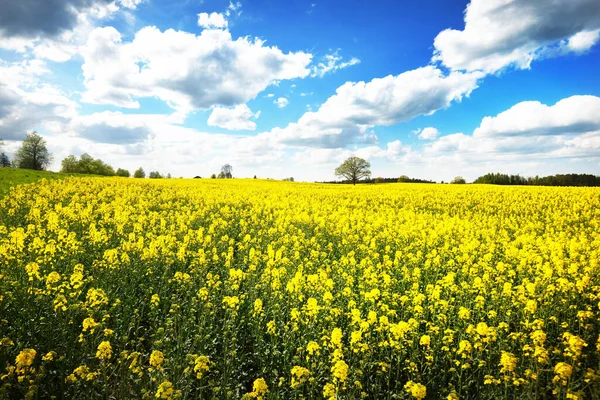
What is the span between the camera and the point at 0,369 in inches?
176

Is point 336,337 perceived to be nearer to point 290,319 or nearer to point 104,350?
point 290,319

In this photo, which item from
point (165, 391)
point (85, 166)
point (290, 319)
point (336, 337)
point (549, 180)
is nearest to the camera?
point (165, 391)

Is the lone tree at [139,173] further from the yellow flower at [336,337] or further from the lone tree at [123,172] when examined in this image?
the yellow flower at [336,337]

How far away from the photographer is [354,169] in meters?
77.4

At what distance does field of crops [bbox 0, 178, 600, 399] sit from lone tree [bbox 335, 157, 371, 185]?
62996 millimetres

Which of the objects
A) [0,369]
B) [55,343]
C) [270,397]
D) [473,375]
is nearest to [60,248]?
[55,343]

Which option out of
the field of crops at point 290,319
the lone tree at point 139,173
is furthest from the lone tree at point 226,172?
the field of crops at point 290,319

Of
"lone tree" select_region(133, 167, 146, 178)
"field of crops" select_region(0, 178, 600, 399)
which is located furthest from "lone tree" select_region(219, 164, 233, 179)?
"field of crops" select_region(0, 178, 600, 399)

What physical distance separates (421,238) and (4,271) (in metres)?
12.9

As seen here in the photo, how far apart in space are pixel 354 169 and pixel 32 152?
75.8m

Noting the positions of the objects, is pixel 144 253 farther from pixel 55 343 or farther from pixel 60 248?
pixel 55 343

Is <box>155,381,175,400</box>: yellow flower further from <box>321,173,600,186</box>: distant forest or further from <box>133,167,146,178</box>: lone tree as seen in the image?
<box>133,167,146,178</box>: lone tree

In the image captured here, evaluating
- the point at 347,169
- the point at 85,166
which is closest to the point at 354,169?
the point at 347,169

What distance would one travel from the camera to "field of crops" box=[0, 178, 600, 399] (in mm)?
4574
